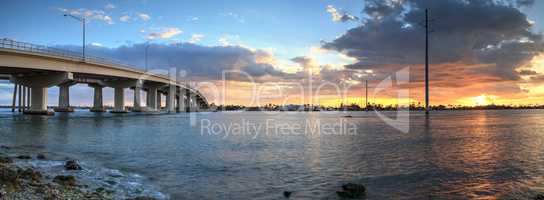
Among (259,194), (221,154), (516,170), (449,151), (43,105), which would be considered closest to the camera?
(259,194)

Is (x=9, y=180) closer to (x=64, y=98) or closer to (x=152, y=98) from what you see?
(x=64, y=98)

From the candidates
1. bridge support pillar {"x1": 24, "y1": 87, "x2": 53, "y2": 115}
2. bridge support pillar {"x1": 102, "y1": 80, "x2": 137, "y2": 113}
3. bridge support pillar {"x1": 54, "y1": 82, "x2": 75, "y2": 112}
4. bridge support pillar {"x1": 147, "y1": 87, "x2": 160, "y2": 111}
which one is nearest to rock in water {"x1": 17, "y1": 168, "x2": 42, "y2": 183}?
bridge support pillar {"x1": 24, "y1": 87, "x2": 53, "y2": 115}

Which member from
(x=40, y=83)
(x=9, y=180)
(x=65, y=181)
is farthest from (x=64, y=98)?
(x=9, y=180)

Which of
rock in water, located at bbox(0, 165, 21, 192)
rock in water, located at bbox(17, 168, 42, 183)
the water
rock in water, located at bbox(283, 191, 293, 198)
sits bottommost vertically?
the water

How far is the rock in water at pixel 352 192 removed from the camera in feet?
48.7

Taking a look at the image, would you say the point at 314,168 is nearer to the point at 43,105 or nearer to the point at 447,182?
the point at 447,182

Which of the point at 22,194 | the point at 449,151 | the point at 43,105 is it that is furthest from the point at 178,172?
the point at 43,105

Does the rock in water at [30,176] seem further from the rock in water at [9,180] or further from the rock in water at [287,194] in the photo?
the rock in water at [287,194]

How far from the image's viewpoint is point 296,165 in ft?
75.7

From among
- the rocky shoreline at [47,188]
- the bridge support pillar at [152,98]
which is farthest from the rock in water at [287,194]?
the bridge support pillar at [152,98]

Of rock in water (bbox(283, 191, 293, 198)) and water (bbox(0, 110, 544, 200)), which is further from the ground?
rock in water (bbox(283, 191, 293, 198))

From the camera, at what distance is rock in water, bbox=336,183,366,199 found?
1484cm

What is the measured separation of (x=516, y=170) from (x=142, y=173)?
20.0m

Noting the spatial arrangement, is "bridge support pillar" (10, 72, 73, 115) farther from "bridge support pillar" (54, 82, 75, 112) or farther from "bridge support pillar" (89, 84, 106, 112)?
"bridge support pillar" (89, 84, 106, 112)
